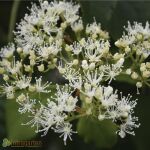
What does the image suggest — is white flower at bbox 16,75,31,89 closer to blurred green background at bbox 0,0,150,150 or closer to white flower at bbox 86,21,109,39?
blurred green background at bbox 0,0,150,150

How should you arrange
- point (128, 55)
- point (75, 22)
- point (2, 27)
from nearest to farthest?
1. point (128, 55)
2. point (75, 22)
3. point (2, 27)

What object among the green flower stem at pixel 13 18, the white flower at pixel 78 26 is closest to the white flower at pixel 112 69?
the white flower at pixel 78 26

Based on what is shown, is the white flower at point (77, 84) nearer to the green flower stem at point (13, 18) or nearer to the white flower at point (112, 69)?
the white flower at point (112, 69)

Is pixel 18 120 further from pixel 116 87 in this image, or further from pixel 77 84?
pixel 116 87

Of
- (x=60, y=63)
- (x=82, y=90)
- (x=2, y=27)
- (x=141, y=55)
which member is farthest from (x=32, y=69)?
(x=2, y=27)

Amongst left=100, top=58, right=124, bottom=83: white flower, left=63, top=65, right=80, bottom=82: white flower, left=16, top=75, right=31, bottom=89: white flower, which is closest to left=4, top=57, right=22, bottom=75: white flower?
left=16, top=75, right=31, bottom=89: white flower

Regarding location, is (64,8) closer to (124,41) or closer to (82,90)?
(124,41)
